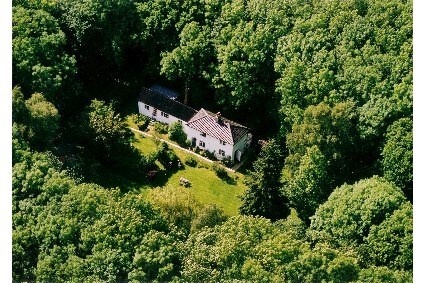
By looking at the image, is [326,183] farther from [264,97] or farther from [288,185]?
[264,97]

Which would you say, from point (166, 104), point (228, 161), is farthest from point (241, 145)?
point (166, 104)

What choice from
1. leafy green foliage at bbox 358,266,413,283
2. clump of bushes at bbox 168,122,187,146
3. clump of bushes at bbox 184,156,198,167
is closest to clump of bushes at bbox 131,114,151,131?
clump of bushes at bbox 168,122,187,146

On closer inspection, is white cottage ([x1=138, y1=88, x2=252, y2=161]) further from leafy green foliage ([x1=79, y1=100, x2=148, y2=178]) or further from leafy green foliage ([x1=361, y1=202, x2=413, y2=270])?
leafy green foliage ([x1=361, y1=202, x2=413, y2=270])

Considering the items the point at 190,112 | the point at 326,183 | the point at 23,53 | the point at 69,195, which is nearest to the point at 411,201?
the point at 326,183

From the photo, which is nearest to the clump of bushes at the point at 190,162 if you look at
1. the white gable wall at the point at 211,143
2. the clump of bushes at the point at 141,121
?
the white gable wall at the point at 211,143

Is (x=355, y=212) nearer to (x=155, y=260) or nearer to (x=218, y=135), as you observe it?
(x=155, y=260)

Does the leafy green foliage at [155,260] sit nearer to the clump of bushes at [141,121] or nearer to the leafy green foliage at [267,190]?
the leafy green foliage at [267,190]
